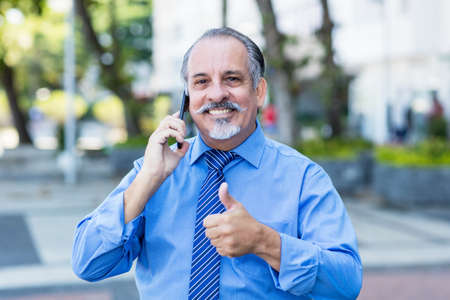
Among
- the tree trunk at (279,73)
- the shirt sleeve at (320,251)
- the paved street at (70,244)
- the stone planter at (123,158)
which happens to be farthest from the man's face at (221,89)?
the stone planter at (123,158)

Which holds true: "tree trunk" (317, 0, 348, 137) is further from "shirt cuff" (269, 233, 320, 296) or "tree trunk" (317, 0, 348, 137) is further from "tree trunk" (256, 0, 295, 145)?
"shirt cuff" (269, 233, 320, 296)

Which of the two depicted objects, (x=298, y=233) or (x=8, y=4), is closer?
(x=298, y=233)

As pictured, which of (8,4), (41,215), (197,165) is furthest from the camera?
(8,4)

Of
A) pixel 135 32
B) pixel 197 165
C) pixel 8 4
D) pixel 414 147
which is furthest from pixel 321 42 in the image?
pixel 135 32

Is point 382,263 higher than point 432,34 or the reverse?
the reverse

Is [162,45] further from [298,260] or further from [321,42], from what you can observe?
[298,260]

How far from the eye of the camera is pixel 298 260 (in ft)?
6.14

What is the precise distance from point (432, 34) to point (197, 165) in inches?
1049

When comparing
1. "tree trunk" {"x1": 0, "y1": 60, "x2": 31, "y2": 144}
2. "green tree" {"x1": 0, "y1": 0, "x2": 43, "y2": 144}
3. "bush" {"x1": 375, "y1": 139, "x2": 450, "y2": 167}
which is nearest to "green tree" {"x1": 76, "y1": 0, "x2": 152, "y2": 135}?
"green tree" {"x1": 0, "y1": 0, "x2": 43, "y2": 144}

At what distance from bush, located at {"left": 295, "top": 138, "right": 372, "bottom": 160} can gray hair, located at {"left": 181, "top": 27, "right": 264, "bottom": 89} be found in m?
10.8

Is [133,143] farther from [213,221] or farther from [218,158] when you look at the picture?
[213,221]

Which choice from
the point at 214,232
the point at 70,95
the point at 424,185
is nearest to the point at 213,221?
the point at 214,232

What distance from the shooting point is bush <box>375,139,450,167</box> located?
453 inches

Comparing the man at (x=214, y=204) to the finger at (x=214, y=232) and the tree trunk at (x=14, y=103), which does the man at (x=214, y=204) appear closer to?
the finger at (x=214, y=232)
